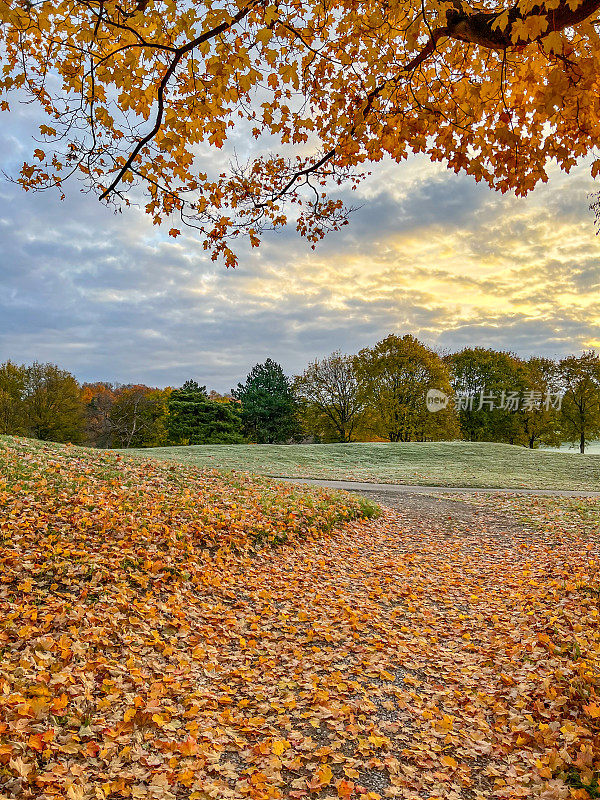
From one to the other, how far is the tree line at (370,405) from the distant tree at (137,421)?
132 millimetres

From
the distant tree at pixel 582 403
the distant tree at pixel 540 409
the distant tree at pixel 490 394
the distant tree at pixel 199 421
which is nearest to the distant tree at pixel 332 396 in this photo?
the distant tree at pixel 199 421

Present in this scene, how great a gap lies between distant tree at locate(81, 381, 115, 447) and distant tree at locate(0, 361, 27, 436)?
5108 mm

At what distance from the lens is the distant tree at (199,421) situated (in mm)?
39844

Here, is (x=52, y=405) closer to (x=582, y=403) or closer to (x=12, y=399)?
(x=12, y=399)

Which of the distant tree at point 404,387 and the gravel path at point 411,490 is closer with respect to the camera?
the gravel path at point 411,490

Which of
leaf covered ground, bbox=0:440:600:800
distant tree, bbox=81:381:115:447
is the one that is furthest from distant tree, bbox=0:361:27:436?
leaf covered ground, bbox=0:440:600:800

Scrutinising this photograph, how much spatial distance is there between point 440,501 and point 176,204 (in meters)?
11.6

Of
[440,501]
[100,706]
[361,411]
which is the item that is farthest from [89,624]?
[361,411]

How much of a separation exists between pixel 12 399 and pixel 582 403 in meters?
45.1

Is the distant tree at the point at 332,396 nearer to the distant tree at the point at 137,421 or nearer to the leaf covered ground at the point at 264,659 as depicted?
the distant tree at the point at 137,421

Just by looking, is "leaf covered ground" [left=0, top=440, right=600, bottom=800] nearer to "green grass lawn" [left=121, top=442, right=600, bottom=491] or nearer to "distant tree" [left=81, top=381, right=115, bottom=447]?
"green grass lawn" [left=121, top=442, right=600, bottom=491]

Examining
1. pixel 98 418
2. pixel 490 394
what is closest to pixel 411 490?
pixel 490 394

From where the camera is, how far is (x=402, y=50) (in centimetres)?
493

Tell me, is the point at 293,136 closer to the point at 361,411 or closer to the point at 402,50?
the point at 402,50
